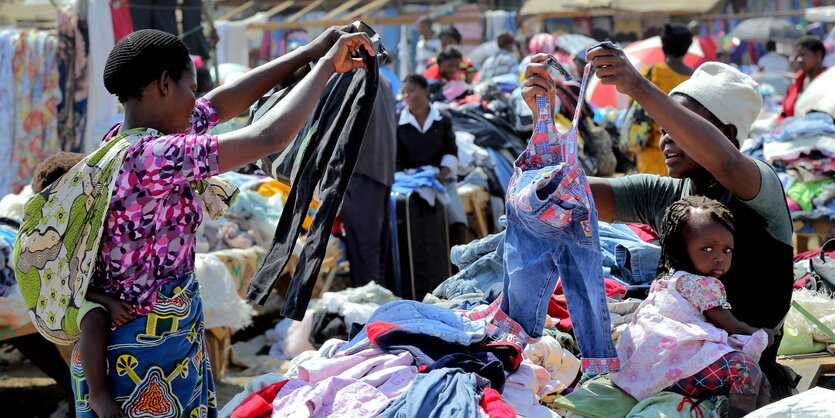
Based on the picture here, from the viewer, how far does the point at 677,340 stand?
2.70 m

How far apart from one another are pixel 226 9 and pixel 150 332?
71.3 ft

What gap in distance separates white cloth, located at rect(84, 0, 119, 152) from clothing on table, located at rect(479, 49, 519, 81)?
20.7 feet

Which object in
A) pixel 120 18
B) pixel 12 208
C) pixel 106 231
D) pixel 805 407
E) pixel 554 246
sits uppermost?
pixel 106 231

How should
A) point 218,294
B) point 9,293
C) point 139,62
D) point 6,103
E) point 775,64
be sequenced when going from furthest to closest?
point 775,64
point 6,103
point 218,294
point 9,293
point 139,62

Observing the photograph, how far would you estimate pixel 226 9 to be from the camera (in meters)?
23.2

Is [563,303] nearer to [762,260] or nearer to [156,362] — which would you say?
[762,260]

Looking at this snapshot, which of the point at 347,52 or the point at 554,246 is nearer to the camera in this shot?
the point at 554,246

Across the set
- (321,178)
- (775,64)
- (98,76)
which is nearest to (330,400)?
(321,178)

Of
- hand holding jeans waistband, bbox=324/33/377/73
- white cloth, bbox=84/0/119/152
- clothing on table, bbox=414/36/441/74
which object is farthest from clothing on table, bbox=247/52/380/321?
clothing on table, bbox=414/36/441/74

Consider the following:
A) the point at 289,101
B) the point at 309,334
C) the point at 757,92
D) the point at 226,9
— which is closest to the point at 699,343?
the point at 757,92

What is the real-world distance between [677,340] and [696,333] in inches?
2.2

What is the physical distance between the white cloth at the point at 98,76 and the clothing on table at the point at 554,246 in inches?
246

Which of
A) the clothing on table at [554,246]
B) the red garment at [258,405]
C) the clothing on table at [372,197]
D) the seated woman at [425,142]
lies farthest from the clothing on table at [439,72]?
the red garment at [258,405]

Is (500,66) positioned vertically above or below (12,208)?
below
